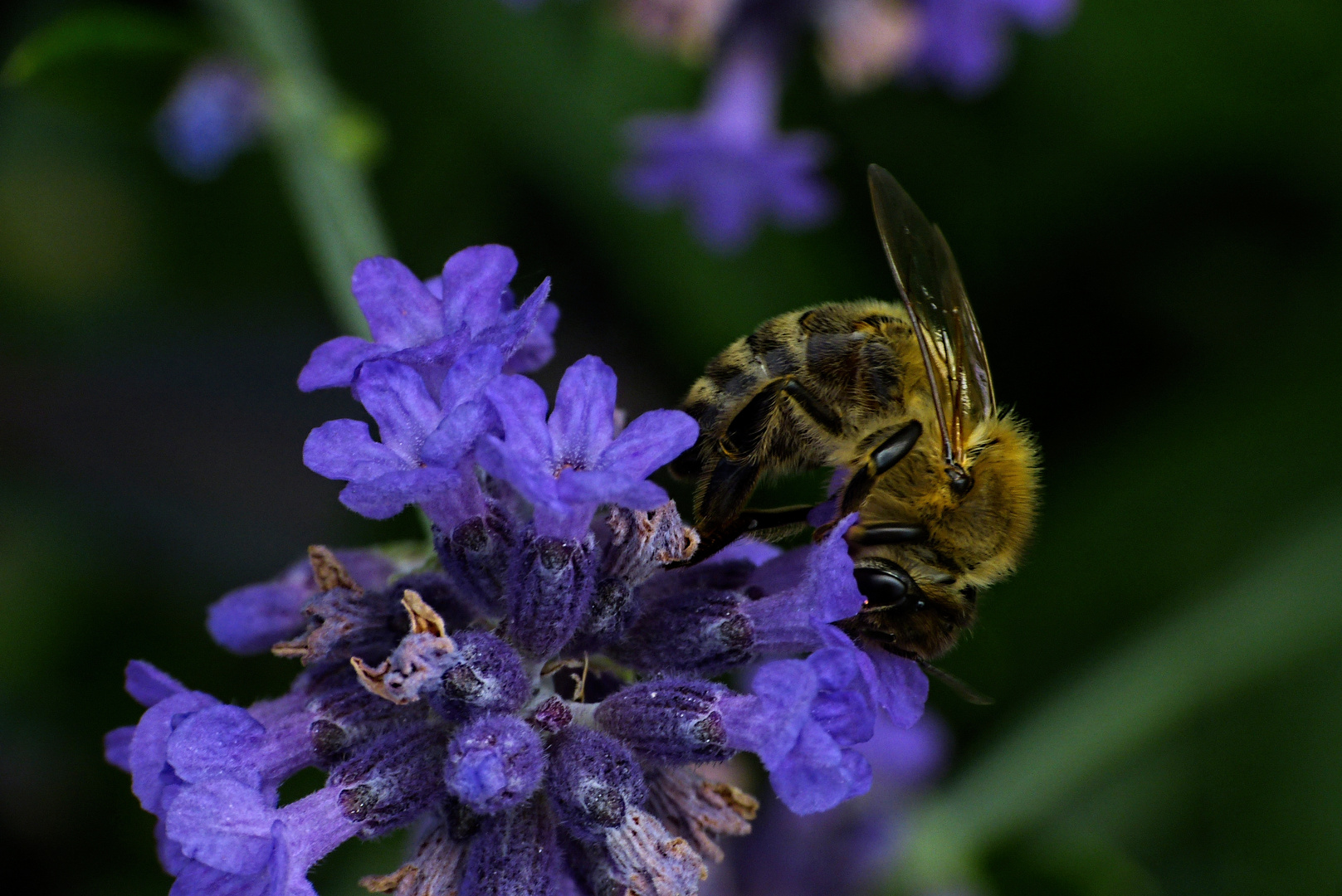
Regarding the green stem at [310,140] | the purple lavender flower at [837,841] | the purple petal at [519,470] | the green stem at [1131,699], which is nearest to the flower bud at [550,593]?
the purple petal at [519,470]

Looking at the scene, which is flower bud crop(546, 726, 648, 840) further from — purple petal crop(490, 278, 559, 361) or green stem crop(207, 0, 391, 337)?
green stem crop(207, 0, 391, 337)

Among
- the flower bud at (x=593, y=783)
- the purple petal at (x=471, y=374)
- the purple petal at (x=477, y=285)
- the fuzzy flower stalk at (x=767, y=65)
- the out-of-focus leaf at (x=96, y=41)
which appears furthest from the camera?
the fuzzy flower stalk at (x=767, y=65)

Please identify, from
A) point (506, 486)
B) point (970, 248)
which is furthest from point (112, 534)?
point (970, 248)

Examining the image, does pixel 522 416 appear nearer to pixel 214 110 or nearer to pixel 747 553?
pixel 747 553

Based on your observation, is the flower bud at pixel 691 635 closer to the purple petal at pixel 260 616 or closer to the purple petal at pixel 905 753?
the purple petal at pixel 260 616

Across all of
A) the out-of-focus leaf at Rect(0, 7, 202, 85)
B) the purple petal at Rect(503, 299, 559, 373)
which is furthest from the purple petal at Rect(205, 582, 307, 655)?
the out-of-focus leaf at Rect(0, 7, 202, 85)

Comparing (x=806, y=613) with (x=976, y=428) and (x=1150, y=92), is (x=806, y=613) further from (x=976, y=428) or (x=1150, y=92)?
(x=1150, y=92)

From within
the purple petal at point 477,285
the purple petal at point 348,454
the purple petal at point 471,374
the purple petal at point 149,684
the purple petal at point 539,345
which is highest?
the purple petal at point 477,285
